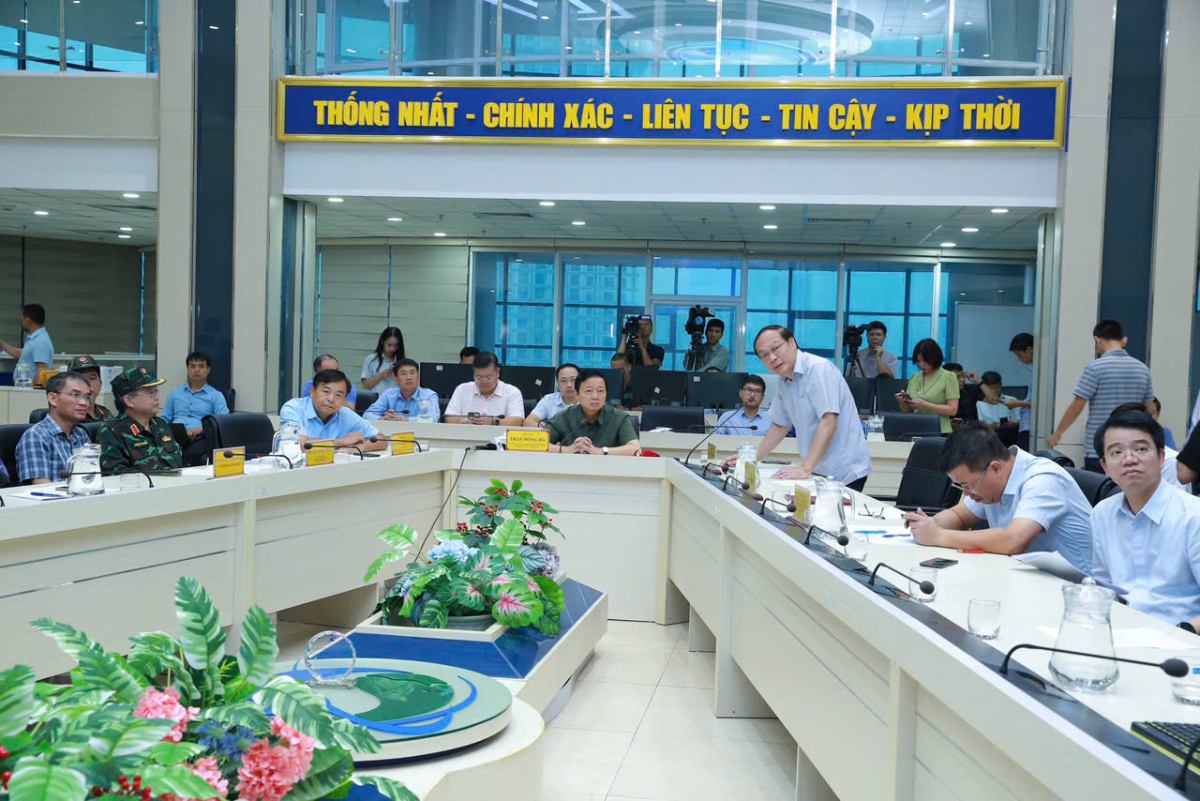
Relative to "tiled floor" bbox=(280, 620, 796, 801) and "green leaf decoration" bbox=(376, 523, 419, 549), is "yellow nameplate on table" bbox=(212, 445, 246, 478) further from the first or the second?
"green leaf decoration" bbox=(376, 523, 419, 549)

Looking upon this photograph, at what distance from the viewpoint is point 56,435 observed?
4555 mm

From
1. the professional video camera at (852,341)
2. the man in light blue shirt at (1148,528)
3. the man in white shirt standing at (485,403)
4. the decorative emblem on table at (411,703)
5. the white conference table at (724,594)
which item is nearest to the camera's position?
the white conference table at (724,594)

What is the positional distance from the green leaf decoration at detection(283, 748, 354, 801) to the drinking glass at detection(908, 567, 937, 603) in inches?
58.0

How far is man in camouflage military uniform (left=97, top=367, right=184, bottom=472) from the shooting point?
15.5 feet

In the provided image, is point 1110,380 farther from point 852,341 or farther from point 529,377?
point 852,341

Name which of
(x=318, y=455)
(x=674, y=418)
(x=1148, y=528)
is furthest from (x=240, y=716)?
(x=674, y=418)

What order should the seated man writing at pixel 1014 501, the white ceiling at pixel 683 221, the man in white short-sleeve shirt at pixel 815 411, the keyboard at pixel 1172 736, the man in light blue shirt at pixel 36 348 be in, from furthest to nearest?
the white ceiling at pixel 683 221, the man in light blue shirt at pixel 36 348, the man in white short-sleeve shirt at pixel 815 411, the seated man writing at pixel 1014 501, the keyboard at pixel 1172 736

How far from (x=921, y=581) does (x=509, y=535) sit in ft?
5.53

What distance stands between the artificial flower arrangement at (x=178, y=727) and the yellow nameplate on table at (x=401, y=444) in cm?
436

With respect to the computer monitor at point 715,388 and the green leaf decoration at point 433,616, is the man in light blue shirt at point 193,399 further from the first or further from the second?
the green leaf decoration at point 433,616

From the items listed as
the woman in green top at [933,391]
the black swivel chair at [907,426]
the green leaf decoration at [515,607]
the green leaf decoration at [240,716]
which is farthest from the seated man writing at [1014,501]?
the woman in green top at [933,391]

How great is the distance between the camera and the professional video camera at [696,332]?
11.1 m

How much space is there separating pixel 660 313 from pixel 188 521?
9326 mm

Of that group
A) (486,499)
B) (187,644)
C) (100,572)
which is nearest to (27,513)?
(100,572)
